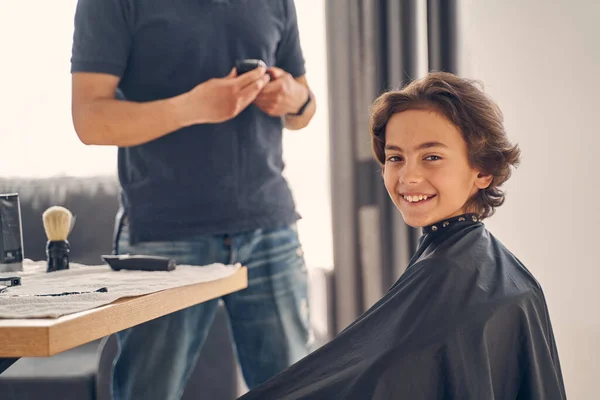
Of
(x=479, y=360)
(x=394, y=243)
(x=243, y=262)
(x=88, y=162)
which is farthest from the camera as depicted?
(x=88, y=162)

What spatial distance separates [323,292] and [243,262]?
1.34m

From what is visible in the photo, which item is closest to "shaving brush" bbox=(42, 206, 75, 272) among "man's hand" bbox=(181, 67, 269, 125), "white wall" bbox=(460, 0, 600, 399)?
"man's hand" bbox=(181, 67, 269, 125)

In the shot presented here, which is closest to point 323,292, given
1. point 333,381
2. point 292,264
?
point 292,264

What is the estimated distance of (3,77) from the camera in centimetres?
303

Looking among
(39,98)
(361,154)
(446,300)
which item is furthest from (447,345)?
(39,98)

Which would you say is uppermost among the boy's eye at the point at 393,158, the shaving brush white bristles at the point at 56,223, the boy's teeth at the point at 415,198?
the boy's eye at the point at 393,158

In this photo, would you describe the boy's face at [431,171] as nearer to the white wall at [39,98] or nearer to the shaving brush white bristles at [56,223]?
the shaving brush white bristles at [56,223]

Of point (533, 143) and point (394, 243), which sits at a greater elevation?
point (533, 143)

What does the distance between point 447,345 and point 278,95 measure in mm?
650

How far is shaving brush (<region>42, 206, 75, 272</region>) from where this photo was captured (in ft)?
4.25

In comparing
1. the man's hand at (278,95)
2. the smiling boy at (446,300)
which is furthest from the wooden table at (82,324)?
the man's hand at (278,95)

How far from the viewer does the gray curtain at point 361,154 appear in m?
2.47

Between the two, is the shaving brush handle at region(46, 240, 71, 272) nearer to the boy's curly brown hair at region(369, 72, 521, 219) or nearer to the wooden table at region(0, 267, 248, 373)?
the wooden table at region(0, 267, 248, 373)

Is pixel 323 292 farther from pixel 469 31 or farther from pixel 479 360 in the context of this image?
pixel 479 360
